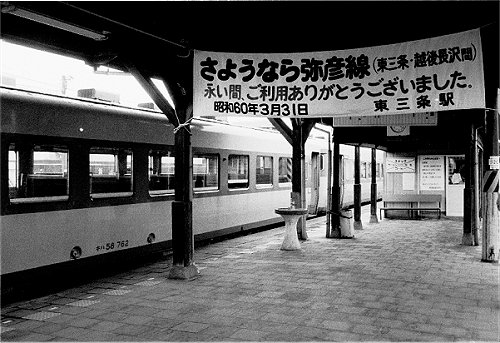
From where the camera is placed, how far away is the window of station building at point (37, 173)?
626 centimetres

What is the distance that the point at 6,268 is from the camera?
19.9 ft

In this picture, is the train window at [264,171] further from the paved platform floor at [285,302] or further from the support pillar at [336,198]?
the paved platform floor at [285,302]

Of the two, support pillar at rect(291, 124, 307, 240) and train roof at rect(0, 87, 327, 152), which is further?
support pillar at rect(291, 124, 307, 240)

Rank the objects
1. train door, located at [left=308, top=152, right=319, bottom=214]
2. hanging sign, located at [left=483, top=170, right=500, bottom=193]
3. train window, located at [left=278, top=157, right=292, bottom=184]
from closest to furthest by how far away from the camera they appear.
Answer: hanging sign, located at [left=483, top=170, right=500, bottom=193] < train window, located at [left=278, top=157, right=292, bottom=184] < train door, located at [left=308, top=152, right=319, bottom=214]

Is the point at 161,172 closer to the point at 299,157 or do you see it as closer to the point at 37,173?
the point at 37,173

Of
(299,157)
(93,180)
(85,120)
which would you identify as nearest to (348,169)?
(299,157)

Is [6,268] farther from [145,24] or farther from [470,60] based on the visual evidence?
[470,60]

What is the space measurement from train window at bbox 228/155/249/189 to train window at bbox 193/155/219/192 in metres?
0.57

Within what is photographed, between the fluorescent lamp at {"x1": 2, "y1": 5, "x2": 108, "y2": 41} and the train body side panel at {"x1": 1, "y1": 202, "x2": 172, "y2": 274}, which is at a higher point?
the fluorescent lamp at {"x1": 2, "y1": 5, "x2": 108, "y2": 41}

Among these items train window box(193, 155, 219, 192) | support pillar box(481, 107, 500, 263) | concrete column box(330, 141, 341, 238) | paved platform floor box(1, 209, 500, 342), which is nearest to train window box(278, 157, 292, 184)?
concrete column box(330, 141, 341, 238)

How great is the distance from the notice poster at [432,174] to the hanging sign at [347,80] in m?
10.7

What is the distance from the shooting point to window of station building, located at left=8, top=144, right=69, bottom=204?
6262 millimetres

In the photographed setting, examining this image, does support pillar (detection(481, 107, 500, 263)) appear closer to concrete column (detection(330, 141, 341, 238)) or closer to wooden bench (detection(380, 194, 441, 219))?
concrete column (detection(330, 141, 341, 238))

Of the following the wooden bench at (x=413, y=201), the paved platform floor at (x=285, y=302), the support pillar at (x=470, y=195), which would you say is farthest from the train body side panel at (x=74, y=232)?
the wooden bench at (x=413, y=201)
